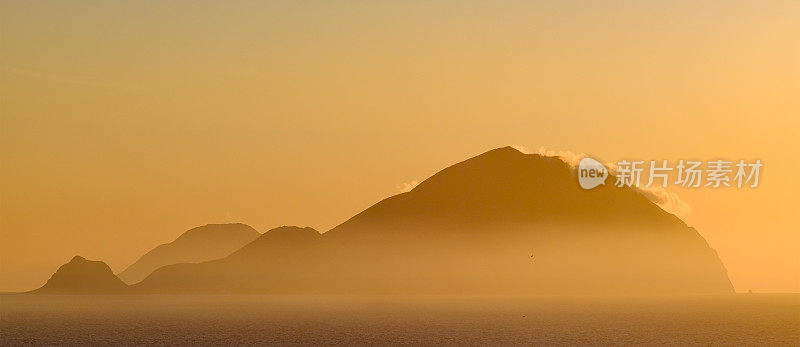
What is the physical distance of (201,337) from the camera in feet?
531

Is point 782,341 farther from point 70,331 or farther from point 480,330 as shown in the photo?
point 70,331

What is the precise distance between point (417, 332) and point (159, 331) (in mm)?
49181

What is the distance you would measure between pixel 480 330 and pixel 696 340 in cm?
4141

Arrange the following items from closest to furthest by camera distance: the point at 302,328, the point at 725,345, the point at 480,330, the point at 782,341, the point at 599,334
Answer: the point at 725,345 < the point at 782,341 < the point at 599,334 < the point at 480,330 < the point at 302,328

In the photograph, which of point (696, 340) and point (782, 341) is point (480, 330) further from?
point (782, 341)

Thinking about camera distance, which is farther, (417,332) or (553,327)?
(553,327)

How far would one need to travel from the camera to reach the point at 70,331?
186 metres

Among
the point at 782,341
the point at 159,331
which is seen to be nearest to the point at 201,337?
the point at 159,331

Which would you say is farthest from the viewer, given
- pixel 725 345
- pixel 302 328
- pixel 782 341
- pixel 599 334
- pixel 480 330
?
Result: pixel 302 328

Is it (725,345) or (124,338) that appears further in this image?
(124,338)

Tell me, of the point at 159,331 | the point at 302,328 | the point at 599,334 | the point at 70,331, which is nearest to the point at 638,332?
the point at 599,334

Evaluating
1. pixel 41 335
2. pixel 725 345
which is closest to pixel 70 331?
pixel 41 335

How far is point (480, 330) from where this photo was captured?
178750mm

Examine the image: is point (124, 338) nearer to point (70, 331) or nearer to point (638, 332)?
point (70, 331)
